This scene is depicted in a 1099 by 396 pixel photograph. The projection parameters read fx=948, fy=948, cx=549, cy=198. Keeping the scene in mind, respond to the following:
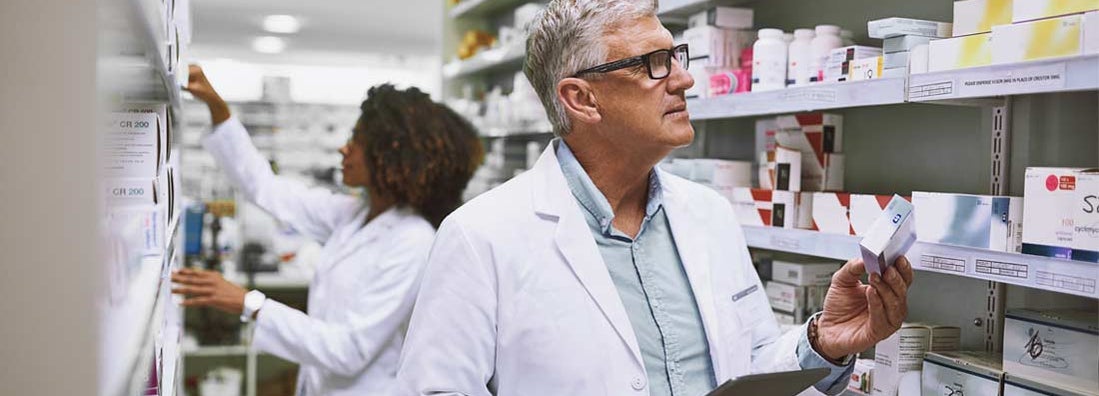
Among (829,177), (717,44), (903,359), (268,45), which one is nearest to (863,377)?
(903,359)

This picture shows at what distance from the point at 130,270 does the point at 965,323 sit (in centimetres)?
176

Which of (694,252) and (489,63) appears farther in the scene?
(489,63)

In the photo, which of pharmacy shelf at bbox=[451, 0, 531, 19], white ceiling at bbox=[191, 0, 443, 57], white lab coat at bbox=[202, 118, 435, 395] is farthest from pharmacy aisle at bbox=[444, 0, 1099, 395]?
white ceiling at bbox=[191, 0, 443, 57]

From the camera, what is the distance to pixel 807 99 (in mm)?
2104

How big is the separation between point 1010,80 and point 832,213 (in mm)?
611

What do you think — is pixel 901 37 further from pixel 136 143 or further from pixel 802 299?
pixel 136 143

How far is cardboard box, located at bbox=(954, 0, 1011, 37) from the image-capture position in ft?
5.55

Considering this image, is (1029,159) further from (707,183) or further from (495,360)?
(495,360)

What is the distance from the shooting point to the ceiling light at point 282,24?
8.66m

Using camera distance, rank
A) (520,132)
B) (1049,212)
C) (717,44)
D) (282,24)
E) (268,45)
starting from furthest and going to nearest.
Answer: (268,45)
(282,24)
(520,132)
(717,44)
(1049,212)

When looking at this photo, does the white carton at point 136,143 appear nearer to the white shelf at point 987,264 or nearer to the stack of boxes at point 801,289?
the white shelf at point 987,264

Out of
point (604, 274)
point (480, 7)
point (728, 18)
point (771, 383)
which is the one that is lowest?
point (771, 383)

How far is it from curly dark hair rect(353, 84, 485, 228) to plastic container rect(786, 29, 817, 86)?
3.92 feet

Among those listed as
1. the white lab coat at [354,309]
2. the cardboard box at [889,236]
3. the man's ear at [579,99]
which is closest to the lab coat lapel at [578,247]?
the man's ear at [579,99]
